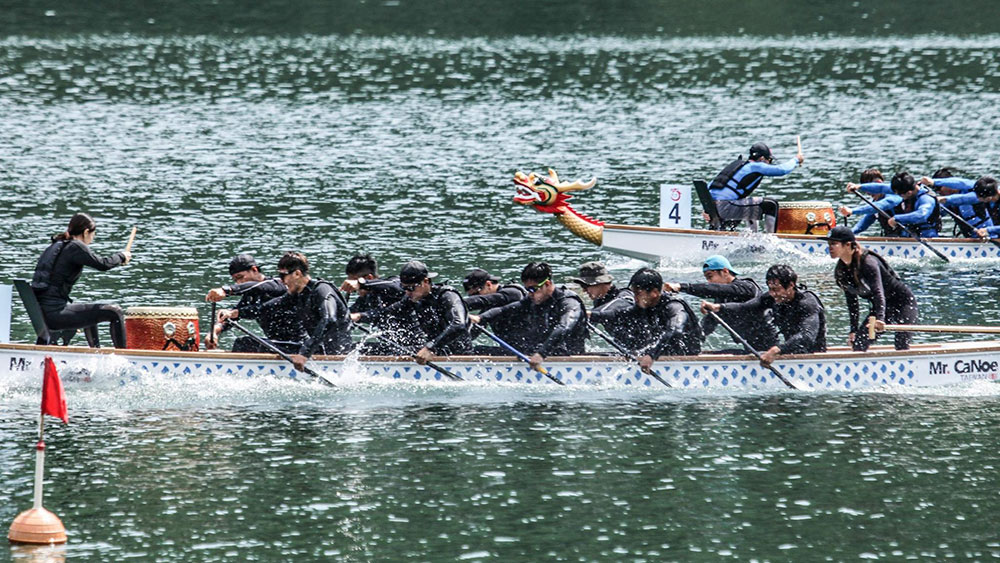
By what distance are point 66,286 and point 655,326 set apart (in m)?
9.39

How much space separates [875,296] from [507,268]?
Result: 541 inches

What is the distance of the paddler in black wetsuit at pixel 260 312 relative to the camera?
27.1 metres

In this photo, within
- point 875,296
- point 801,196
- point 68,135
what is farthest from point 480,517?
point 68,135

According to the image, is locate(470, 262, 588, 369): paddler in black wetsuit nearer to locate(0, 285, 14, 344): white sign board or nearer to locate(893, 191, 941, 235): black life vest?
locate(0, 285, 14, 344): white sign board

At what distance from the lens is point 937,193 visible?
40594mm

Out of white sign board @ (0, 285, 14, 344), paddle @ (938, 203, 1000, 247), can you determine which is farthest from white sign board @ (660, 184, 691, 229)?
white sign board @ (0, 285, 14, 344)

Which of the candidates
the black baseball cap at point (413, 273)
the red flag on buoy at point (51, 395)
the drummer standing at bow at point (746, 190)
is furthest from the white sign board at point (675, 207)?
the red flag on buoy at point (51, 395)

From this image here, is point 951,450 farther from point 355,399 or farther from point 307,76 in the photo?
point 307,76

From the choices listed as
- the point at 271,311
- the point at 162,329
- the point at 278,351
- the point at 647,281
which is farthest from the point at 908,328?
the point at 162,329

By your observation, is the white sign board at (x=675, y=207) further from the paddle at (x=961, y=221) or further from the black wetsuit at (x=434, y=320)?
the black wetsuit at (x=434, y=320)

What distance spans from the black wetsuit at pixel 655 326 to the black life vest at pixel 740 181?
13183 millimetres

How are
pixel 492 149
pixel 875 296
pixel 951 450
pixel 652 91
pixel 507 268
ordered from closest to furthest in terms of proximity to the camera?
pixel 951 450
pixel 875 296
pixel 507 268
pixel 492 149
pixel 652 91

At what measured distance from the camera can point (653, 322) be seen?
27125mm

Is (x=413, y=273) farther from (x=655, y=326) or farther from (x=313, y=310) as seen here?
(x=655, y=326)
